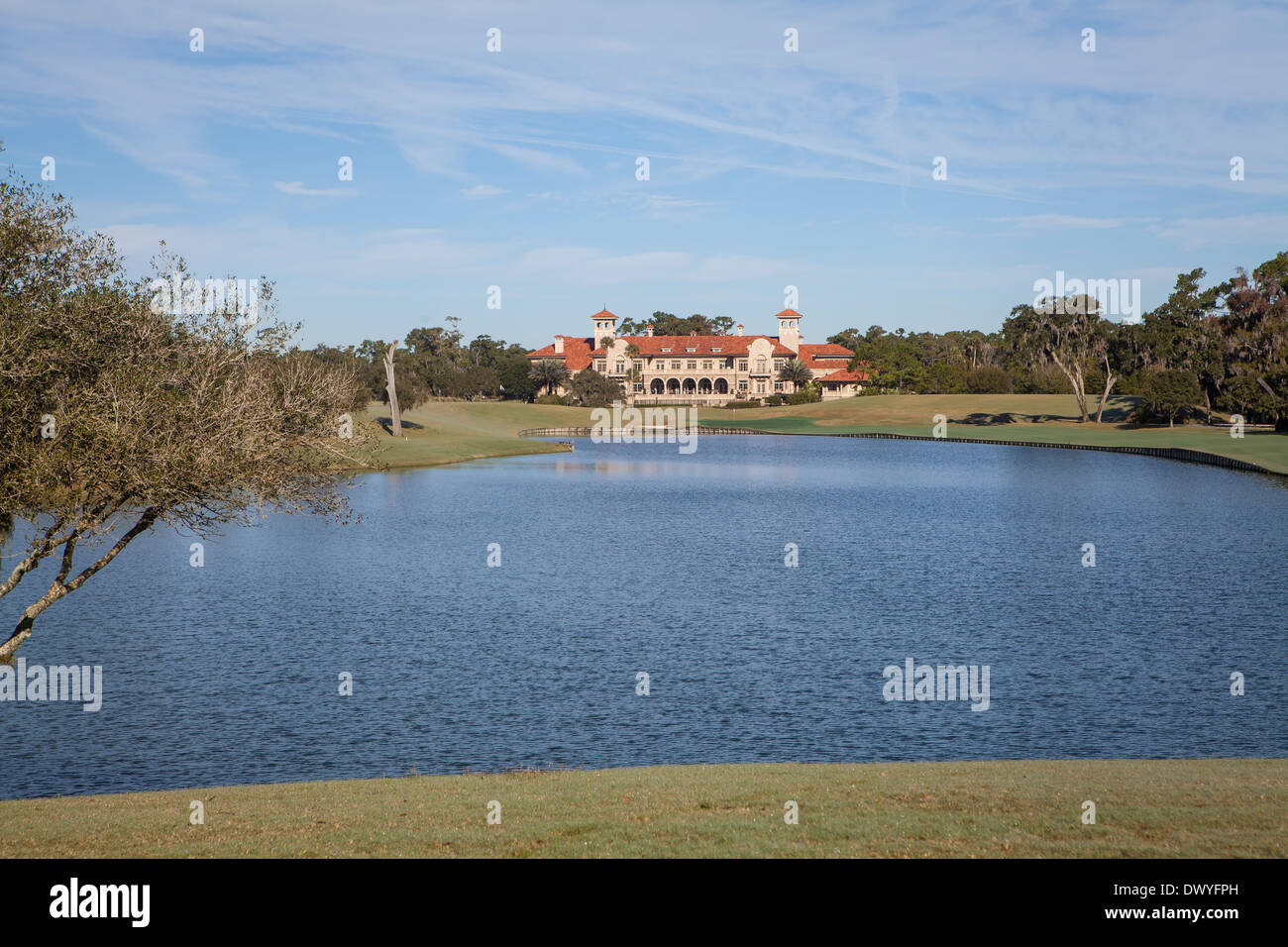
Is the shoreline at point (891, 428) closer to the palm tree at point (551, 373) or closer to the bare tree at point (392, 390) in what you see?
the bare tree at point (392, 390)

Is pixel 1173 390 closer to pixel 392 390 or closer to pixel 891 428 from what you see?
pixel 891 428

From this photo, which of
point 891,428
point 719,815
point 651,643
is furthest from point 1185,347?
point 719,815

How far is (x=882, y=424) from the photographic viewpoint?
158m

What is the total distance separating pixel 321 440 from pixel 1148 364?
145826 mm

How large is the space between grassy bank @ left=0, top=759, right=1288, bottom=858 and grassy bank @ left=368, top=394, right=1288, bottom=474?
77.0 metres

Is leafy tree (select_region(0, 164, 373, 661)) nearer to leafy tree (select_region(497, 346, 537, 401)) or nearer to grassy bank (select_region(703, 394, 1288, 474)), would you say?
grassy bank (select_region(703, 394, 1288, 474))

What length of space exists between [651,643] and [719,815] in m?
16.1

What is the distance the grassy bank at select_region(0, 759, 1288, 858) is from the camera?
12.4 m

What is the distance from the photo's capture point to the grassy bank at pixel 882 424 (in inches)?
4035

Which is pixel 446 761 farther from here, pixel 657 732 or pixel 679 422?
pixel 679 422

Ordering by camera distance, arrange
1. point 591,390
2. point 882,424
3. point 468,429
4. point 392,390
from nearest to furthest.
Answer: point 392,390, point 468,429, point 882,424, point 591,390

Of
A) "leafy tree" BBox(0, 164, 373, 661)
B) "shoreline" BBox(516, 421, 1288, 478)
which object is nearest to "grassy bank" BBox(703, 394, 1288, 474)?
"shoreline" BBox(516, 421, 1288, 478)
